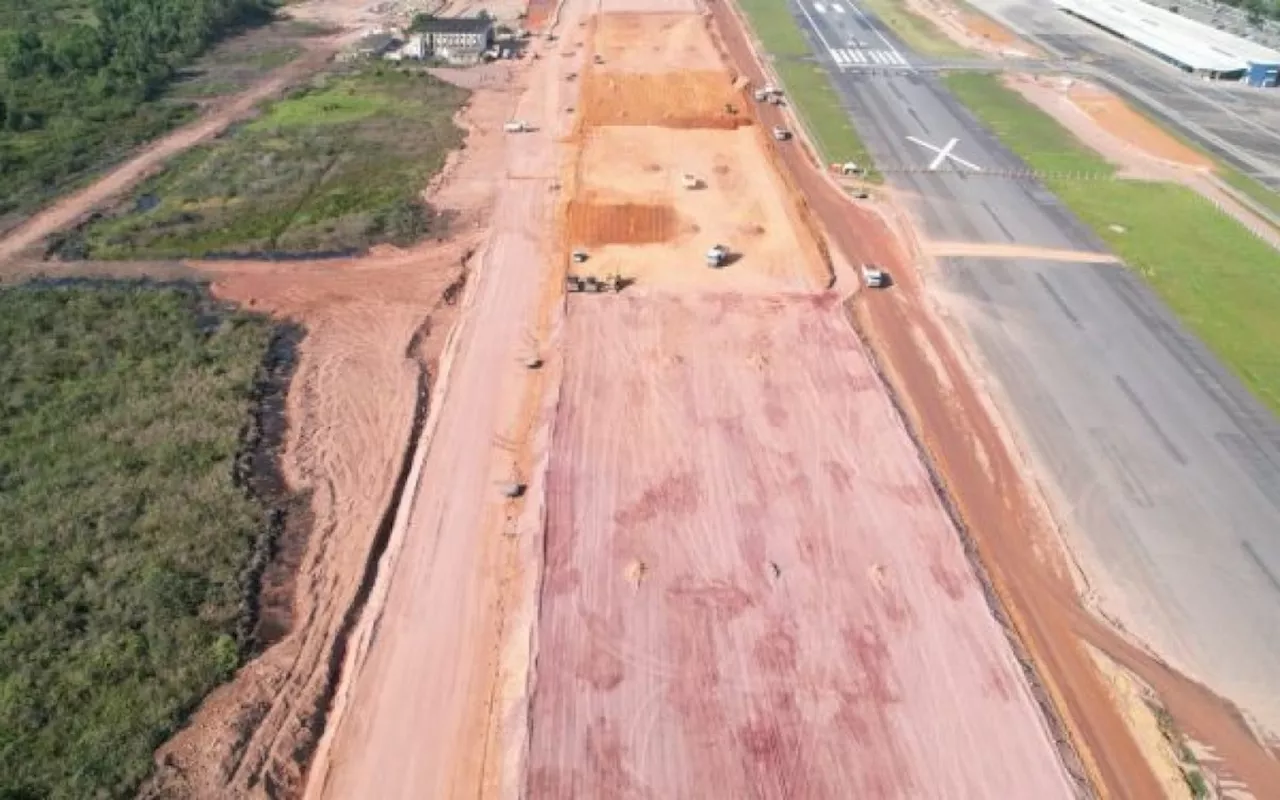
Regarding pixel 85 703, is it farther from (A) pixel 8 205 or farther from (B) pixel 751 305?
(A) pixel 8 205

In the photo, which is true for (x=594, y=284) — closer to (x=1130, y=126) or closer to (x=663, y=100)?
(x=663, y=100)

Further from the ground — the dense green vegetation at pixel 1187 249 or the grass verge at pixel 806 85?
the grass verge at pixel 806 85

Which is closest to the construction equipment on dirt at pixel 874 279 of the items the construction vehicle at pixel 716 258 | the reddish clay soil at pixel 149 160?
the construction vehicle at pixel 716 258

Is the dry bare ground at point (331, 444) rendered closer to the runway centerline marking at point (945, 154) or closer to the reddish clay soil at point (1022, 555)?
the reddish clay soil at point (1022, 555)

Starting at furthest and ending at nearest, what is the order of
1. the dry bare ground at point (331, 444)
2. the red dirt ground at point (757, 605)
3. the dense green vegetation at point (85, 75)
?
1. the dense green vegetation at point (85, 75)
2. the dry bare ground at point (331, 444)
3. the red dirt ground at point (757, 605)

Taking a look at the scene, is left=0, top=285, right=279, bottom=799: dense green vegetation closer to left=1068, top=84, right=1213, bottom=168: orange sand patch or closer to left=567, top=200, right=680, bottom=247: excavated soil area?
left=567, top=200, right=680, bottom=247: excavated soil area

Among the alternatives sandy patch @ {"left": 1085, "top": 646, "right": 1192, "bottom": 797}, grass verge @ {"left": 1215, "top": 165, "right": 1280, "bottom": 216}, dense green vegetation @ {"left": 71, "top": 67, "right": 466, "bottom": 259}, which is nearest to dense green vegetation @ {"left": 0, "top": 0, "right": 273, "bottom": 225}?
dense green vegetation @ {"left": 71, "top": 67, "right": 466, "bottom": 259}

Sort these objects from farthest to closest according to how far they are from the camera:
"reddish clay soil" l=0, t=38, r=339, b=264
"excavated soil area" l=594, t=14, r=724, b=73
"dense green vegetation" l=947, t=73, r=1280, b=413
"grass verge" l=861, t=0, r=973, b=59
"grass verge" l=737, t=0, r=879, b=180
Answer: "grass verge" l=861, t=0, r=973, b=59 → "excavated soil area" l=594, t=14, r=724, b=73 → "grass verge" l=737, t=0, r=879, b=180 → "reddish clay soil" l=0, t=38, r=339, b=264 → "dense green vegetation" l=947, t=73, r=1280, b=413
